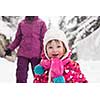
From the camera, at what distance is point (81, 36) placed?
2414mm

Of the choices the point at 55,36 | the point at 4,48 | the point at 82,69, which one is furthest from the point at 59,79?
the point at 4,48

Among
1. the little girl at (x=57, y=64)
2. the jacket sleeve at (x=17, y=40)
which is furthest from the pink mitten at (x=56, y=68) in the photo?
the jacket sleeve at (x=17, y=40)

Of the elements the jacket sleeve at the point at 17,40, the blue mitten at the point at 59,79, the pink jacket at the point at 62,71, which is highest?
the jacket sleeve at the point at 17,40

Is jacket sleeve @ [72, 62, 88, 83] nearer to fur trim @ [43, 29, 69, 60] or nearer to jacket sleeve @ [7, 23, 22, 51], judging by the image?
fur trim @ [43, 29, 69, 60]

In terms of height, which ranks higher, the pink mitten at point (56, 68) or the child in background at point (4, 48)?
the child in background at point (4, 48)

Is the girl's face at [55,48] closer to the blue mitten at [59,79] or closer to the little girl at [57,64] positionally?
the little girl at [57,64]

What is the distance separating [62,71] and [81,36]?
0.26m

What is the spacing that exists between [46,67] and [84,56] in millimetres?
254

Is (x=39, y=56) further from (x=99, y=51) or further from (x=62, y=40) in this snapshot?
(x=99, y=51)

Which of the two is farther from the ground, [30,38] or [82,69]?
[30,38]

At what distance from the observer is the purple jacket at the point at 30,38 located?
242 centimetres

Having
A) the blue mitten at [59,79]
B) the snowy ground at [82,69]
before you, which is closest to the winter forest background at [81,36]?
the snowy ground at [82,69]

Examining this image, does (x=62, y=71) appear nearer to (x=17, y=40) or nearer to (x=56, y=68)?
(x=56, y=68)
